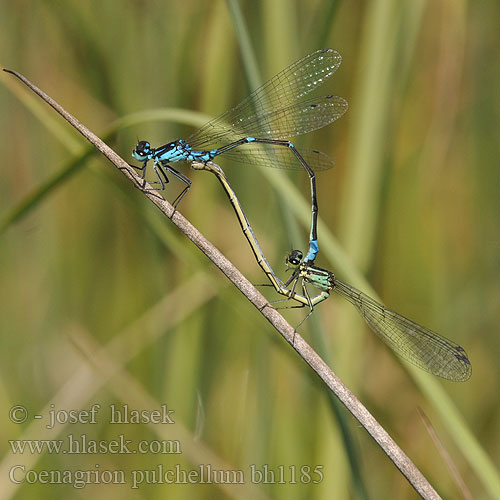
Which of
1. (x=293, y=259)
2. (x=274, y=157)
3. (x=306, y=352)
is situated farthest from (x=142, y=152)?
(x=306, y=352)

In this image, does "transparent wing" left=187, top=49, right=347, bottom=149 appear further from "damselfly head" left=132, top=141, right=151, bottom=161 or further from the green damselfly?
the green damselfly

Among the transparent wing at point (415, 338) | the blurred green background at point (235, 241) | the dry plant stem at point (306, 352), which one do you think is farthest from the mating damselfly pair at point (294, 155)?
the dry plant stem at point (306, 352)

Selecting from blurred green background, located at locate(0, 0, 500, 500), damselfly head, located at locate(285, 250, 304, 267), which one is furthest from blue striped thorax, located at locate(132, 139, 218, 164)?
damselfly head, located at locate(285, 250, 304, 267)

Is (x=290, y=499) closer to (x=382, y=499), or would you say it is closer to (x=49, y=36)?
(x=382, y=499)

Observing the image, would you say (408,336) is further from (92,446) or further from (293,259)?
(92,446)

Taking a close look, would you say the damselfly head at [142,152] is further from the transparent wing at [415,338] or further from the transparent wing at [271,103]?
the transparent wing at [415,338]

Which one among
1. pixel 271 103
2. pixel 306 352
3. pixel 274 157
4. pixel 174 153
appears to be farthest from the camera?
pixel 174 153
